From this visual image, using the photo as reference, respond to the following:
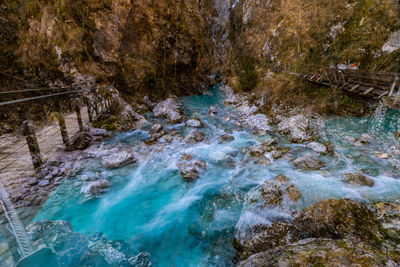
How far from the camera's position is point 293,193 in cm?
446

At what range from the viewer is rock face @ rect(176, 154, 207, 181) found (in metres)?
6.07

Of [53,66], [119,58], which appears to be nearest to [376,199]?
[119,58]

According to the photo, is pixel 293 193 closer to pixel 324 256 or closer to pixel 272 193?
pixel 272 193

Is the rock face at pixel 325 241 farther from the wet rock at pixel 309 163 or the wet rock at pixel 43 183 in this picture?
the wet rock at pixel 43 183

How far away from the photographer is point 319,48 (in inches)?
465

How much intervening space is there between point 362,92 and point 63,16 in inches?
615

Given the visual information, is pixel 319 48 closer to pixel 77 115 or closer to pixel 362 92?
pixel 362 92

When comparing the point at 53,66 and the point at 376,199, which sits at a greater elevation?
the point at 53,66

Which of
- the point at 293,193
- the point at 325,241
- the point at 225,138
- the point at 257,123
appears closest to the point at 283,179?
the point at 293,193

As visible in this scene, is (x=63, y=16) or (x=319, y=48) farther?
(x=319, y=48)

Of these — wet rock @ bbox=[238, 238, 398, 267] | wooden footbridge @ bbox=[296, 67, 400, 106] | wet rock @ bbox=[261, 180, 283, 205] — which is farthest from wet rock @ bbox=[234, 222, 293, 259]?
wooden footbridge @ bbox=[296, 67, 400, 106]

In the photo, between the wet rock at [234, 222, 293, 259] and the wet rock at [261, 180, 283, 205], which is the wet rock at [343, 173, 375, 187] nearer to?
the wet rock at [261, 180, 283, 205]

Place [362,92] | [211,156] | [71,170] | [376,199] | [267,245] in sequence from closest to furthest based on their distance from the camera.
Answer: [267,245] → [376,199] → [71,170] → [211,156] → [362,92]

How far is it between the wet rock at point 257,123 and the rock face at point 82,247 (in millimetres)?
7673
